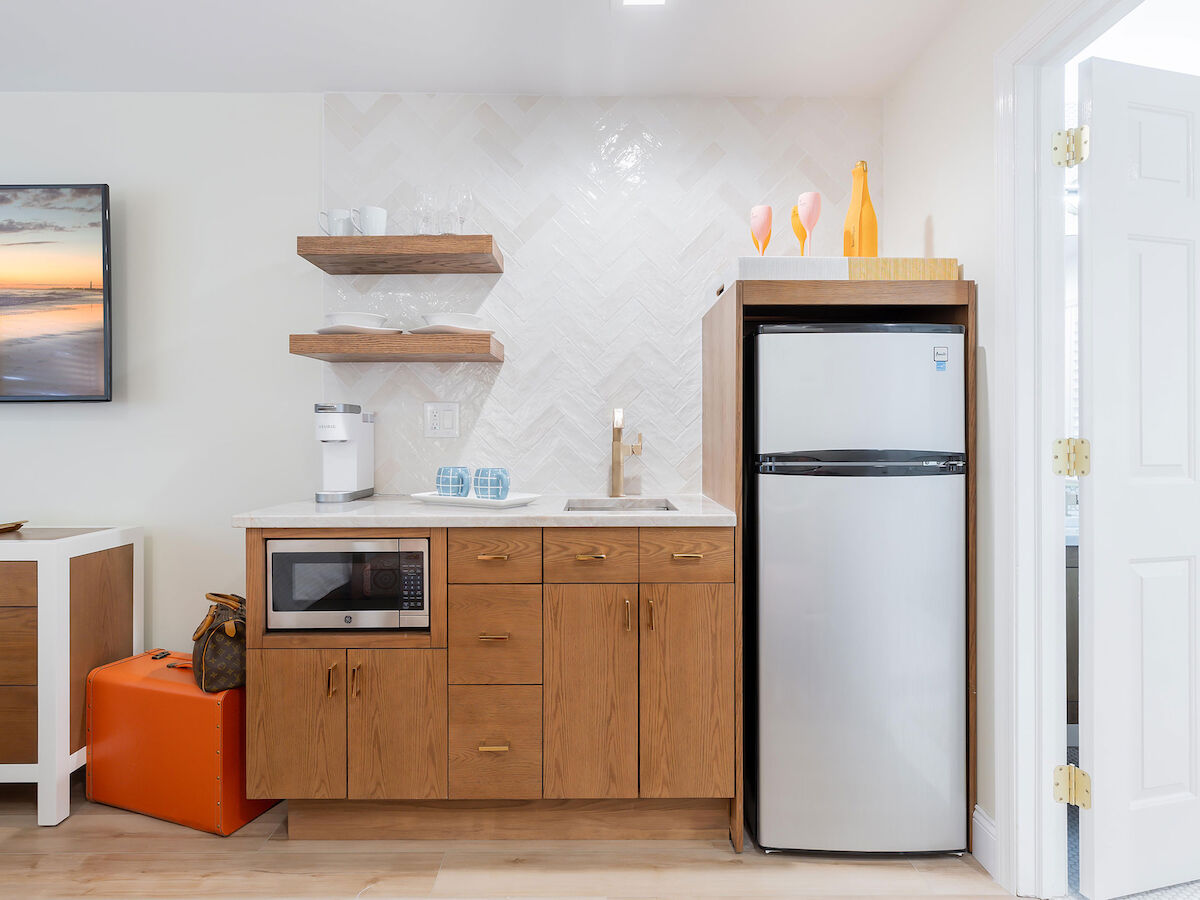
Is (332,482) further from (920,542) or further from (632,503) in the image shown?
(920,542)

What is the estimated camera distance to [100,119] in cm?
278

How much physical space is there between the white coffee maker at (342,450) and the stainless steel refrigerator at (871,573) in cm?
140

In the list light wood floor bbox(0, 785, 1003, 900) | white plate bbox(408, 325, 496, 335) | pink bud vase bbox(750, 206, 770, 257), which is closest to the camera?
light wood floor bbox(0, 785, 1003, 900)

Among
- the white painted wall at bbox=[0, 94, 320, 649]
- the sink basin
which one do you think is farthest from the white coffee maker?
the sink basin

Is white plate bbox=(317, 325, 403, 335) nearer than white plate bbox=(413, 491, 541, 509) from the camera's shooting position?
No

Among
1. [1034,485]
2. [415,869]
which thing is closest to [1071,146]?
[1034,485]

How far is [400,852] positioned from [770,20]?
2.76m

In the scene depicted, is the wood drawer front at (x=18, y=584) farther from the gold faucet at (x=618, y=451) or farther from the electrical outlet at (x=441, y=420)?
the gold faucet at (x=618, y=451)

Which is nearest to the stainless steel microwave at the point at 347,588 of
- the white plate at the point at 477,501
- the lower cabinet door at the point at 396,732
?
the lower cabinet door at the point at 396,732

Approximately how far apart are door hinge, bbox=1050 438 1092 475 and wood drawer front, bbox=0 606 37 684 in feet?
9.87

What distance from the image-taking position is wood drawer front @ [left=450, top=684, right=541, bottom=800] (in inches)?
84.4

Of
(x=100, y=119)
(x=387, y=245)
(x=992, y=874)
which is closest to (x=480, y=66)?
(x=387, y=245)

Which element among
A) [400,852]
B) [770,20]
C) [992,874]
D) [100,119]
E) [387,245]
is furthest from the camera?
[100,119]

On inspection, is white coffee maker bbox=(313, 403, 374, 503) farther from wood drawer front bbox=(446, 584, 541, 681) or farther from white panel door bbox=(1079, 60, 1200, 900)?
white panel door bbox=(1079, 60, 1200, 900)
